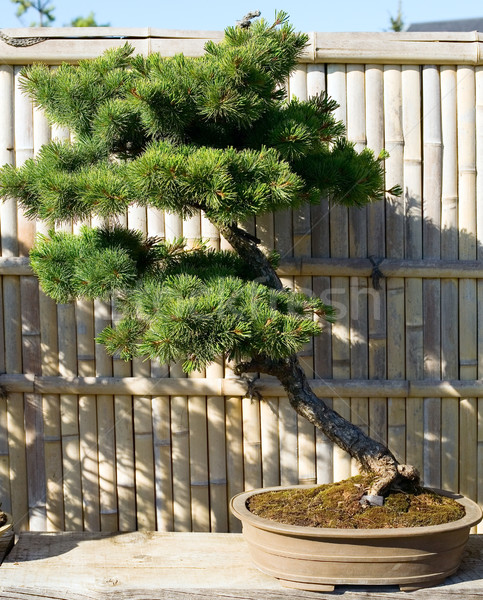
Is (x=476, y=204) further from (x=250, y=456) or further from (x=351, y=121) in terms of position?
(x=250, y=456)

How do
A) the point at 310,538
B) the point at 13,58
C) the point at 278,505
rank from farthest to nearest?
1. the point at 13,58
2. the point at 278,505
3. the point at 310,538

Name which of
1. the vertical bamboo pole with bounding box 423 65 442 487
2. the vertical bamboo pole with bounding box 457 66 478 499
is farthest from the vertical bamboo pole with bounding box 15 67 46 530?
the vertical bamboo pole with bounding box 457 66 478 499

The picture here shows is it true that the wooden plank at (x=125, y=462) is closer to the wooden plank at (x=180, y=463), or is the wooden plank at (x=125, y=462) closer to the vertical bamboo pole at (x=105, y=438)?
the vertical bamboo pole at (x=105, y=438)

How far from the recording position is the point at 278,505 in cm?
202

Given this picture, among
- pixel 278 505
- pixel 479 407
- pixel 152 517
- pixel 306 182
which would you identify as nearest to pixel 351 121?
pixel 306 182

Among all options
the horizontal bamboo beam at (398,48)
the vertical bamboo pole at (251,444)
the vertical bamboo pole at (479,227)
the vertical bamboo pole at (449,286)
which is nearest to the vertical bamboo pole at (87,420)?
the vertical bamboo pole at (251,444)

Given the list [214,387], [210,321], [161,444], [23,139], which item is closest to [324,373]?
[214,387]

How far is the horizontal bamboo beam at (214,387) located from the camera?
2486 mm

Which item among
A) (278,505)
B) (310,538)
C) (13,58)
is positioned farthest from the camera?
(13,58)

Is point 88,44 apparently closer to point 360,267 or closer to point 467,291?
point 360,267

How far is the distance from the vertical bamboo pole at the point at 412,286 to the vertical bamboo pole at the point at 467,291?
0.15 m

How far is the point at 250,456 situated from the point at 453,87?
4.85 feet

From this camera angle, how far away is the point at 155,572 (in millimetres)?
1978

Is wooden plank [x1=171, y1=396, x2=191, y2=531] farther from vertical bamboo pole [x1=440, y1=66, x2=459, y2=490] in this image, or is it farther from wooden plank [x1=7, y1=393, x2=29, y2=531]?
vertical bamboo pole [x1=440, y1=66, x2=459, y2=490]
